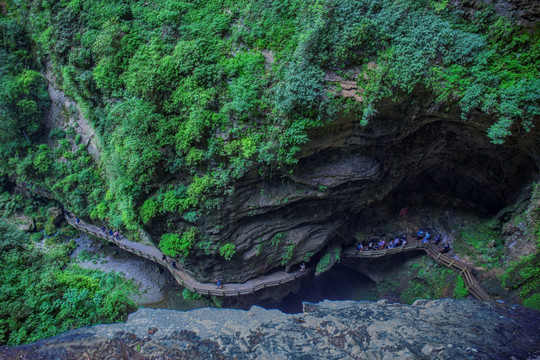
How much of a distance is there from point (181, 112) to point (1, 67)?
1389cm

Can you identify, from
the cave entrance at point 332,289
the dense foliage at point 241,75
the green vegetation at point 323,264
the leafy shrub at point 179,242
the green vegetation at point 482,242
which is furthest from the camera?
the cave entrance at point 332,289

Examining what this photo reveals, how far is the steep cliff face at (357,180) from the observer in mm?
10633

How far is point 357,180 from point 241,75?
6372 millimetres

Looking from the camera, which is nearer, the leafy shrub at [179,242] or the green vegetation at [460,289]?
the leafy shrub at [179,242]

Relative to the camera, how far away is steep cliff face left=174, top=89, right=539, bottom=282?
34.9 feet

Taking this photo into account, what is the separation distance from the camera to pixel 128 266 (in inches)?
695

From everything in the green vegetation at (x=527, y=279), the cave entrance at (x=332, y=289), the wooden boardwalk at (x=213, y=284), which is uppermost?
the green vegetation at (x=527, y=279)

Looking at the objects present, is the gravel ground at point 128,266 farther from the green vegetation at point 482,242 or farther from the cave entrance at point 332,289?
the green vegetation at point 482,242

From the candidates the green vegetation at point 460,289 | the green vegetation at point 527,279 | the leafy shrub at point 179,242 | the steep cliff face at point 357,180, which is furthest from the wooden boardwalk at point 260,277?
the leafy shrub at point 179,242

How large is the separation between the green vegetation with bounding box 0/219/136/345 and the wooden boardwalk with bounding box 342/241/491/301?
11895 millimetres

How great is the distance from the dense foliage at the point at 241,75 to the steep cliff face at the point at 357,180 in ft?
3.04

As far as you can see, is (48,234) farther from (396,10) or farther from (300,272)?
(396,10)

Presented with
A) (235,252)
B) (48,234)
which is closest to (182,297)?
(235,252)

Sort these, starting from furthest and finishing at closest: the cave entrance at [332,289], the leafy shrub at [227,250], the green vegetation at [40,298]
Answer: the cave entrance at [332,289] < the leafy shrub at [227,250] < the green vegetation at [40,298]
